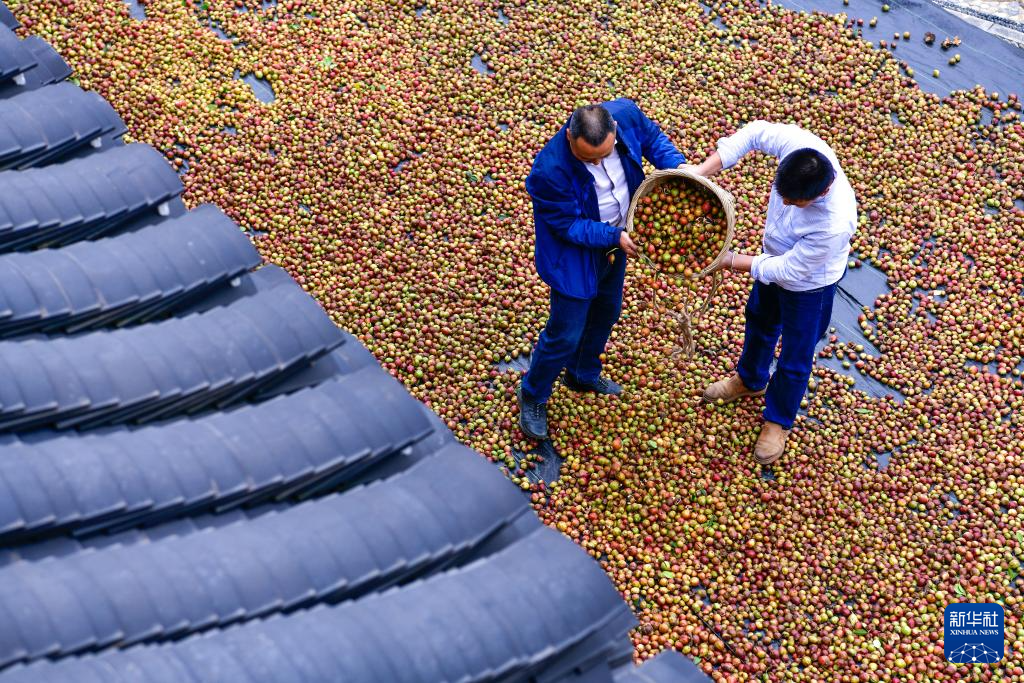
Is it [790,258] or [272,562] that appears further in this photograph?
[790,258]

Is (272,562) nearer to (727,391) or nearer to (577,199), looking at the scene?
(577,199)

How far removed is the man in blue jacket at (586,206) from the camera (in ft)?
19.0

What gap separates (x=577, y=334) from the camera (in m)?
6.64

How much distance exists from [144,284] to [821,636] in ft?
14.8

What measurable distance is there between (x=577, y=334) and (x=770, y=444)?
5.10 feet

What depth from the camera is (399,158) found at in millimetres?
8828

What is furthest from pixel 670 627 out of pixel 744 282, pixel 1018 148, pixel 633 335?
pixel 1018 148

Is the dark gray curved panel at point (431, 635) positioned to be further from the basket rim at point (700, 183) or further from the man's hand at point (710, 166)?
the man's hand at point (710, 166)

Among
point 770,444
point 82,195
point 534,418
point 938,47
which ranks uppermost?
point 938,47

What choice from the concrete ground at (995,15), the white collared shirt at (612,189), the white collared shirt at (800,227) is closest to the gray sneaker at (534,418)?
the white collared shirt at (612,189)

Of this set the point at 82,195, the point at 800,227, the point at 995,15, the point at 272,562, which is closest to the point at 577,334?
the point at 800,227

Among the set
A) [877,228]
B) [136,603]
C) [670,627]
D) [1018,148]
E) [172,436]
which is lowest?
[670,627]

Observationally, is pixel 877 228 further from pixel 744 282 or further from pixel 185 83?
pixel 185 83

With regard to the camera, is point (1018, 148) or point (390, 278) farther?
point (1018, 148)
